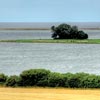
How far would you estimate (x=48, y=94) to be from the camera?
16.8 m

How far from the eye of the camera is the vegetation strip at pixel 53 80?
58.7ft

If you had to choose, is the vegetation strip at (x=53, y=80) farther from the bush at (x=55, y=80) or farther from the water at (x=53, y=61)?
the water at (x=53, y=61)

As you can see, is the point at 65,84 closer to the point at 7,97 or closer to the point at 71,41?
the point at 7,97

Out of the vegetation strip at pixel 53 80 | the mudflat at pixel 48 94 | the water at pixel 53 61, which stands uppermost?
the vegetation strip at pixel 53 80

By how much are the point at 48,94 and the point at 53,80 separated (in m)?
1.52

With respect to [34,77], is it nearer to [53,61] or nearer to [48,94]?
[48,94]

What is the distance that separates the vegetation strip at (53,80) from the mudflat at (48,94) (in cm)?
41

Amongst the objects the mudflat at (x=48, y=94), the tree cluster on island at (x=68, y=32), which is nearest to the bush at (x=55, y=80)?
the mudflat at (x=48, y=94)

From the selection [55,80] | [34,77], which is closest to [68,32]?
[34,77]

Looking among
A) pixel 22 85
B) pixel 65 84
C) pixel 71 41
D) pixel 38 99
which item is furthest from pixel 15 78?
pixel 71 41

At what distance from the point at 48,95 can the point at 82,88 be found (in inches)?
70.8

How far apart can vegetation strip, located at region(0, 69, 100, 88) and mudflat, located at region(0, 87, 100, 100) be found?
41 centimetres

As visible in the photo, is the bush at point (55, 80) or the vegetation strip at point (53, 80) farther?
the bush at point (55, 80)

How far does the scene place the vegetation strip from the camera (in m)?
17.9
